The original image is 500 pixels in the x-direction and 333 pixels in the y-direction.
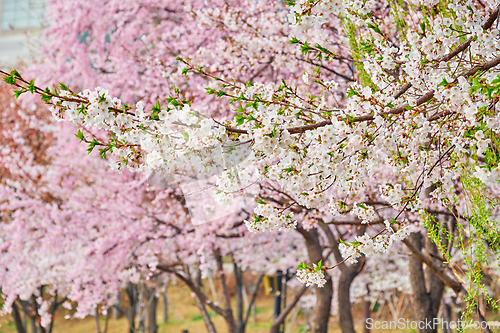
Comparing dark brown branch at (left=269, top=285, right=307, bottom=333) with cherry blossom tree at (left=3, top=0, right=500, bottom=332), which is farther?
dark brown branch at (left=269, top=285, right=307, bottom=333)

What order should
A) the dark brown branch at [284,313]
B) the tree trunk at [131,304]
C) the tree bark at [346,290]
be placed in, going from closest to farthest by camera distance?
the tree bark at [346,290] → the dark brown branch at [284,313] → the tree trunk at [131,304]

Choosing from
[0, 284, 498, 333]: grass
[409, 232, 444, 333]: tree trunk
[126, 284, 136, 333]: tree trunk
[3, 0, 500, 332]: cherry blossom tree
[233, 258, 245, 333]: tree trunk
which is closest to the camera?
[3, 0, 500, 332]: cherry blossom tree

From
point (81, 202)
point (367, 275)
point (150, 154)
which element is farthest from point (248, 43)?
point (367, 275)

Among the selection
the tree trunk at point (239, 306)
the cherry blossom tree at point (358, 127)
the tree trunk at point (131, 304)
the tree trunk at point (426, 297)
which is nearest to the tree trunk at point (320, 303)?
the tree trunk at point (426, 297)

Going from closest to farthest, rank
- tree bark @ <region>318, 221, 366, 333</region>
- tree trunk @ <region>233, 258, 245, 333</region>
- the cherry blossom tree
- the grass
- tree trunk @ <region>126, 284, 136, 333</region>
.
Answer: the cherry blossom tree → tree bark @ <region>318, 221, 366, 333</region> → tree trunk @ <region>233, 258, 245, 333</region> → tree trunk @ <region>126, 284, 136, 333</region> → the grass

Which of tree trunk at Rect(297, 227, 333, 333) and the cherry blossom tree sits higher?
the cherry blossom tree

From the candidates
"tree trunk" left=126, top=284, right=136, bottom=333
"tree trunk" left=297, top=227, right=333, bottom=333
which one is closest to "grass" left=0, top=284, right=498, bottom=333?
"tree trunk" left=126, top=284, right=136, bottom=333

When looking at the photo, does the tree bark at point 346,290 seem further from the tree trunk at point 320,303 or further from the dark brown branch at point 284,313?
the dark brown branch at point 284,313

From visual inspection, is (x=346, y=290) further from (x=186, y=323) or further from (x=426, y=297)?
(x=186, y=323)

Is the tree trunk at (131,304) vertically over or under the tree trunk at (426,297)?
over

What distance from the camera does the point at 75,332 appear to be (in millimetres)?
16703

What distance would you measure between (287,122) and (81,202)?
23.8 ft

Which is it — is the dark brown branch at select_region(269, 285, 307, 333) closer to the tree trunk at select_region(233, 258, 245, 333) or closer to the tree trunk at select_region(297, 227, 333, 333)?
the tree trunk at select_region(297, 227, 333, 333)

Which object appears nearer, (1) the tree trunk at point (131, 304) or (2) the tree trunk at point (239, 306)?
(2) the tree trunk at point (239, 306)
